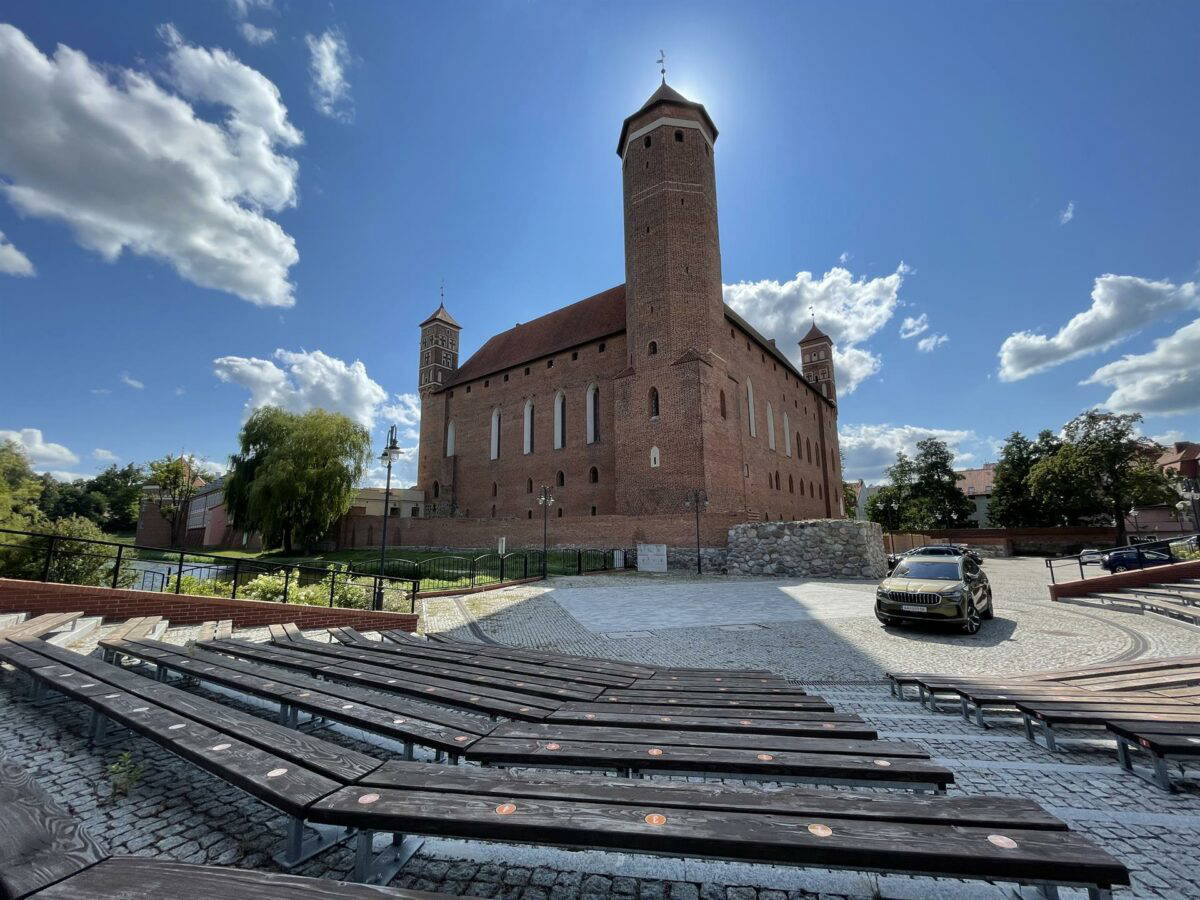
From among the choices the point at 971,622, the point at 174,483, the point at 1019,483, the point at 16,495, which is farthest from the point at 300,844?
the point at 1019,483

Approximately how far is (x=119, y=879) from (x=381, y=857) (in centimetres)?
86

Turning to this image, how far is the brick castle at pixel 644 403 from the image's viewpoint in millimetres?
25750

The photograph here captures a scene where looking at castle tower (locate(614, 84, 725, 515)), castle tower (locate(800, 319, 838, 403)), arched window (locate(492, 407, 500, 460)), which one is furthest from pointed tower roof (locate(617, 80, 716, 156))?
castle tower (locate(800, 319, 838, 403))

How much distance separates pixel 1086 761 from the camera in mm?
3381

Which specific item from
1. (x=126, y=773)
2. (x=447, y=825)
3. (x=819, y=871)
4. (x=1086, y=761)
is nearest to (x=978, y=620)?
(x=1086, y=761)

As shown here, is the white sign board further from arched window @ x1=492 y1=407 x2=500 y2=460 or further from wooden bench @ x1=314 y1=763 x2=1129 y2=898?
wooden bench @ x1=314 y1=763 x2=1129 y2=898

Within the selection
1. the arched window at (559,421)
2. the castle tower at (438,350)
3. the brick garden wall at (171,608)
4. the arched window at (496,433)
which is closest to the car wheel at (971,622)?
the brick garden wall at (171,608)

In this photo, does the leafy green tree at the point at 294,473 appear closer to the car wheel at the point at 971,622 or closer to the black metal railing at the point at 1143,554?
the car wheel at the point at 971,622

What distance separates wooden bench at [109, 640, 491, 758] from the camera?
2559mm

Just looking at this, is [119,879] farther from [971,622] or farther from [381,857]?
[971,622]

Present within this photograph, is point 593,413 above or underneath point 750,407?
underneath

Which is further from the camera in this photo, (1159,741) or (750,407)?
(750,407)

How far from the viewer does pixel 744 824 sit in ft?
5.08

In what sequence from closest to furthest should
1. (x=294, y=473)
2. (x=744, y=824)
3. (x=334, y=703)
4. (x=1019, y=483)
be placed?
(x=744, y=824) < (x=334, y=703) < (x=294, y=473) < (x=1019, y=483)
